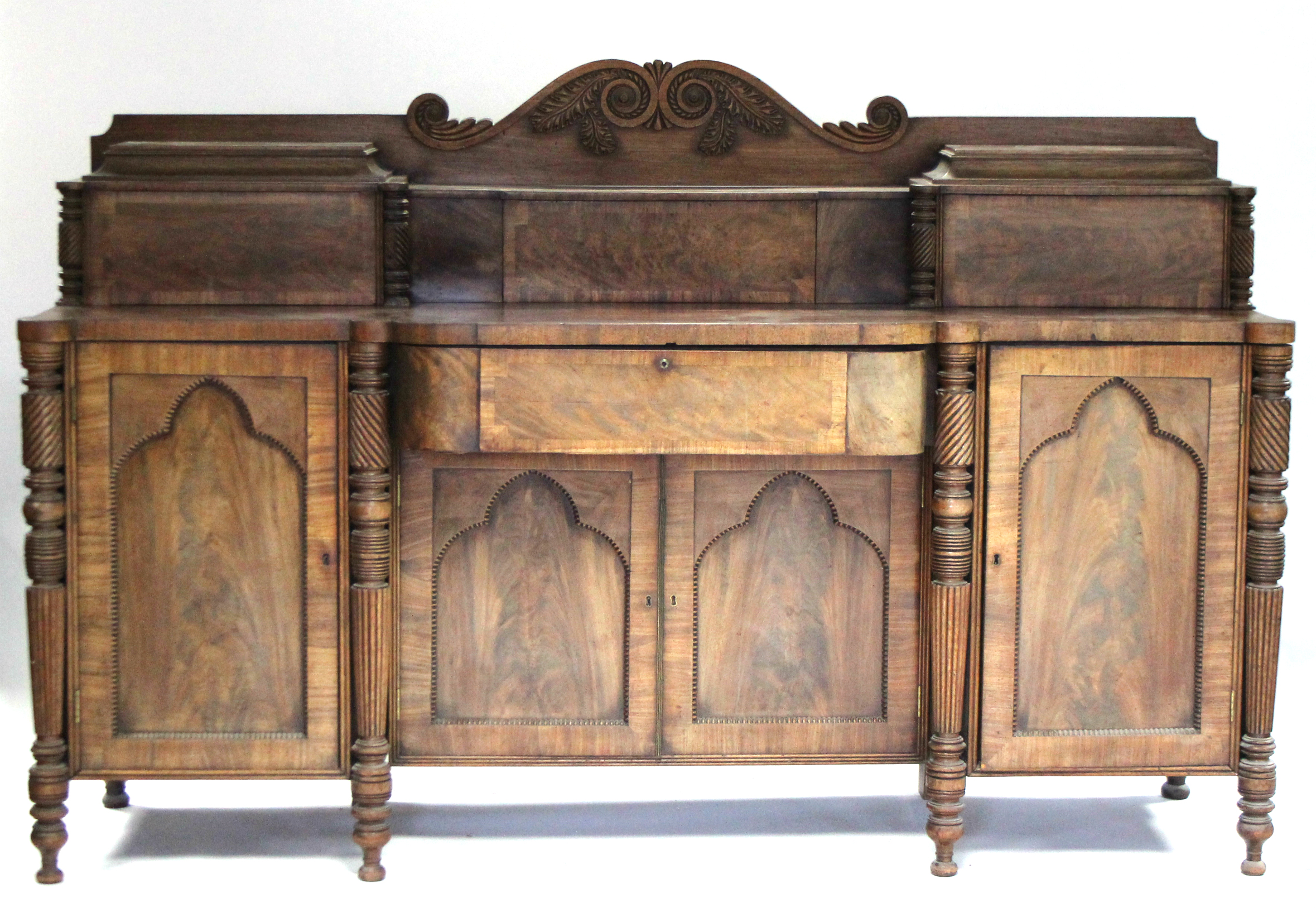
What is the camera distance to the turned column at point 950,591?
3705 mm

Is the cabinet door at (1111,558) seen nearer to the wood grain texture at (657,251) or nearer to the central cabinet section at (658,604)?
the central cabinet section at (658,604)

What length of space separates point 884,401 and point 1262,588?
2.70ft

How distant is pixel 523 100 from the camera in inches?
192

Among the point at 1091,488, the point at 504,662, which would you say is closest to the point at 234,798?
the point at 504,662

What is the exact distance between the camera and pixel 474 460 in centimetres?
381

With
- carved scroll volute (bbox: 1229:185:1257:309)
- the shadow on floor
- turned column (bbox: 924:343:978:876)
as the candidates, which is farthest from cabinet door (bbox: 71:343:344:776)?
carved scroll volute (bbox: 1229:185:1257:309)

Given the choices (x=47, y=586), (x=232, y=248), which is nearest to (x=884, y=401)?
(x=232, y=248)

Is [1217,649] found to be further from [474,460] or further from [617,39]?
[617,39]

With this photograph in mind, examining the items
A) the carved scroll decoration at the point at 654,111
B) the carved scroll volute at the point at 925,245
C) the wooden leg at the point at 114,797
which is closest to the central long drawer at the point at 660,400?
the carved scroll volute at the point at 925,245

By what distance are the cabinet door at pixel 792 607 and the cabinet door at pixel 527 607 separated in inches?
2.5

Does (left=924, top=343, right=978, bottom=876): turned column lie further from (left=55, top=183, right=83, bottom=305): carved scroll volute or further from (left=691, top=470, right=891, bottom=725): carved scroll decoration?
(left=55, top=183, right=83, bottom=305): carved scroll volute

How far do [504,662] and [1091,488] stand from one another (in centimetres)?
117

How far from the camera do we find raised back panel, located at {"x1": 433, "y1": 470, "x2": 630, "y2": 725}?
12.6 feet

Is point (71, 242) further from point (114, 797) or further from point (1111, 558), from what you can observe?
point (1111, 558)
